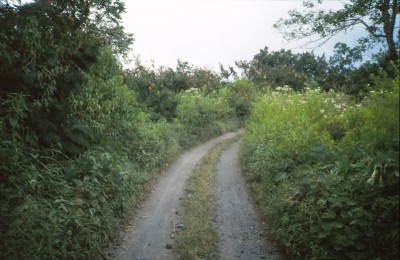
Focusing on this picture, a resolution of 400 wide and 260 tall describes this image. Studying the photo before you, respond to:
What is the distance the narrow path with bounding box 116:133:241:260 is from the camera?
17.9ft

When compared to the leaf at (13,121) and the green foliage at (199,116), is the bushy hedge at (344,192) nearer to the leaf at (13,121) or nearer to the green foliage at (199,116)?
the leaf at (13,121)

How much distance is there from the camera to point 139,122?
35.2ft

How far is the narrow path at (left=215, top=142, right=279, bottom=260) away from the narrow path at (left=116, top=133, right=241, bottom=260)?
46.9 inches

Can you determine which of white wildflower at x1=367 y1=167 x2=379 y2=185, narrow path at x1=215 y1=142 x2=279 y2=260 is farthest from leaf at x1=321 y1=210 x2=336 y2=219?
narrow path at x1=215 y1=142 x2=279 y2=260

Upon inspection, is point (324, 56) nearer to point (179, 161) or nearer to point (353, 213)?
point (179, 161)

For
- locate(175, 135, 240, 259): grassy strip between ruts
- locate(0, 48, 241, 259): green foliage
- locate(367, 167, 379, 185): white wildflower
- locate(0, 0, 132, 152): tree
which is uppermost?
locate(0, 0, 132, 152): tree

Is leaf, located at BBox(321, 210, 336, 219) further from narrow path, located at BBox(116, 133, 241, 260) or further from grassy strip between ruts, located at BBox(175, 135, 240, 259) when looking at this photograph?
narrow path, located at BBox(116, 133, 241, 260)

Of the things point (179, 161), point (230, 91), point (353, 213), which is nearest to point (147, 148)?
point (179, 161)

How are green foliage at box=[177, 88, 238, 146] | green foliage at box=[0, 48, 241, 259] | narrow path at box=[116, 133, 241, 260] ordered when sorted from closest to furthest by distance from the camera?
green foliage at box=[0, 48, 241, 259], narrow path at box=[116, 133, 241, 260], green foliage at box=[177, 88, 238, 146]

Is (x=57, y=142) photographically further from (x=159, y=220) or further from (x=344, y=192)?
(x=344, y=192)

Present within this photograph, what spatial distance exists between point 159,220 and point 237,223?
2.03m

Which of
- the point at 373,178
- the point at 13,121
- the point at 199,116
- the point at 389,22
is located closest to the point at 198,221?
the point at 373,178

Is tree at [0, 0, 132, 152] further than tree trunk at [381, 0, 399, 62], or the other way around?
tree trunk at [381, 0, 399, 62]

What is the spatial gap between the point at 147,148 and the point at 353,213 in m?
7.99
